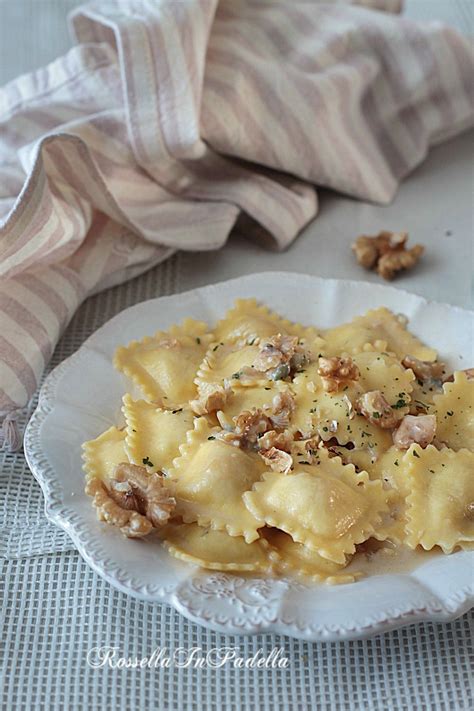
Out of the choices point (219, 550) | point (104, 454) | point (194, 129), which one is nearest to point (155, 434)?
point (104, 454)

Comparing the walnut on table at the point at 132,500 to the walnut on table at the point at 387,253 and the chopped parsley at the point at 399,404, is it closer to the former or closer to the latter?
the chopped parsley at the point at 399,404

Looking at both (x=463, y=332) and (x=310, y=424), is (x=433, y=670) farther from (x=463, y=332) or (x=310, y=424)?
(x=463, y=332)

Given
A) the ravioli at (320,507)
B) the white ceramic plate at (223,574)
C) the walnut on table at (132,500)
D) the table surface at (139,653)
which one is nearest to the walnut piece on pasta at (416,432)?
the ravioli at (320,507)

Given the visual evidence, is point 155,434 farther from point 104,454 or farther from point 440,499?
point 440,499

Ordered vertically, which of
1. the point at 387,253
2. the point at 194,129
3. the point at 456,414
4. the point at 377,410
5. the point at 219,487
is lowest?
the point at 387,253

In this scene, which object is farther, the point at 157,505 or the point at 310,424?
the point at 310,424

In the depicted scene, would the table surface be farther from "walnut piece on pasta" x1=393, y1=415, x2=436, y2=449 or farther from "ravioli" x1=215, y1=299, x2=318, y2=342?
"ravioli" x1=215, y1=299, x2=318, y2=342

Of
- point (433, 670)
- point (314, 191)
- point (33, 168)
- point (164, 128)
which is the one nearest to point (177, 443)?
point (433, 670)
